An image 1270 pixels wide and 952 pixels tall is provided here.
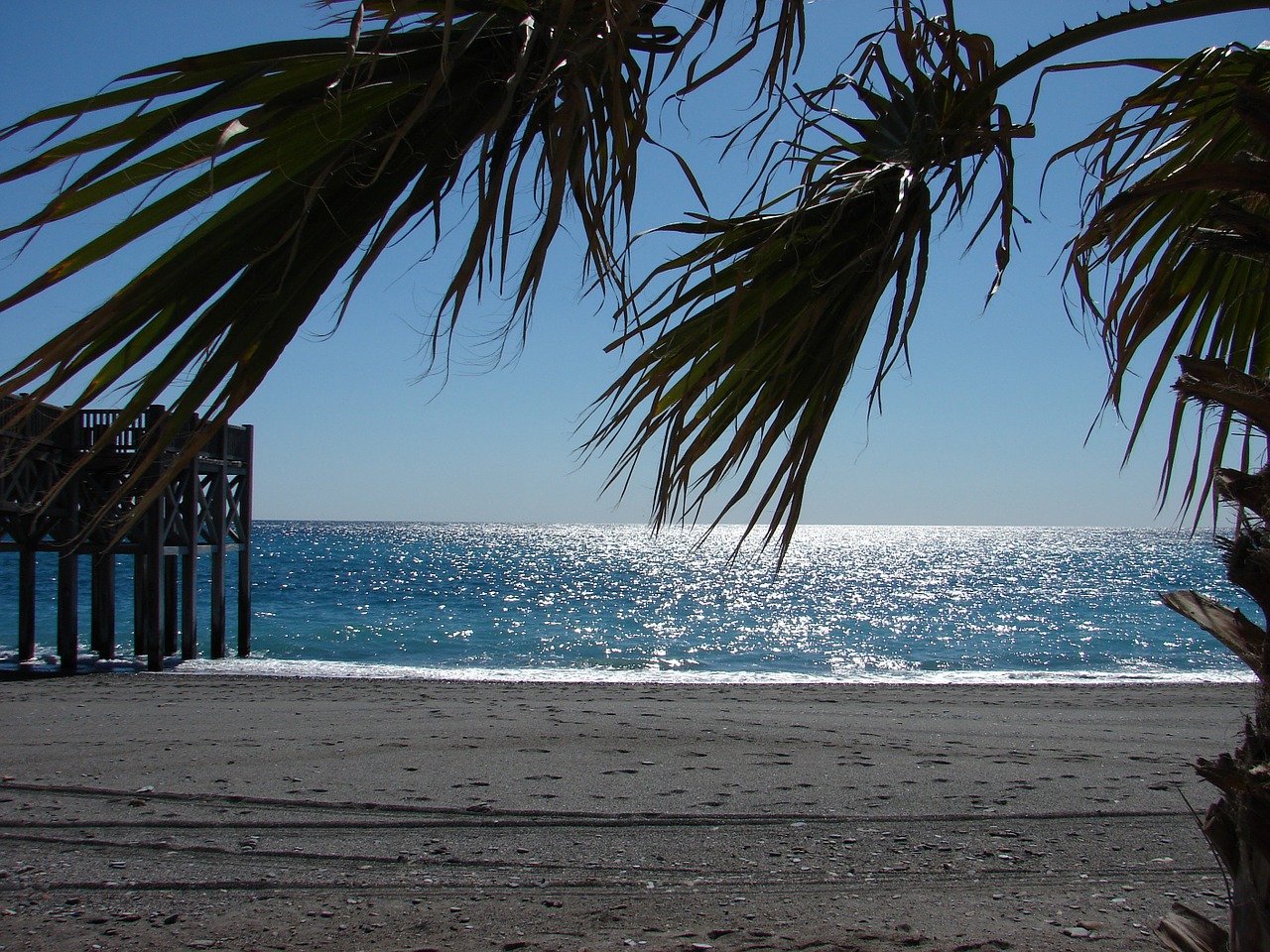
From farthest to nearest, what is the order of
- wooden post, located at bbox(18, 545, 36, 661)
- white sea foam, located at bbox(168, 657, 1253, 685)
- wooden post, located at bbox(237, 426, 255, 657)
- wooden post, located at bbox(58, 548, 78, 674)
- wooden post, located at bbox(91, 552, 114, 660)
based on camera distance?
wooden post, located at bbox(237, 426, 255, 657) → wooden post, located at bbox(91, 552, 114, 660) → white sea foam, located at bbox(168, 657, 1253, 685) → wooden post, located at bbox(18, 545, 36, 661) → wooden post, located at bbox(58, 548, 78, 674)

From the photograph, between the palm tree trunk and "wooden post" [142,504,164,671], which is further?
"wooden post" [142,504,164,671]

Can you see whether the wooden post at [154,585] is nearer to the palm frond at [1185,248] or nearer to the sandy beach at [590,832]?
the sandy beach at [590,832]

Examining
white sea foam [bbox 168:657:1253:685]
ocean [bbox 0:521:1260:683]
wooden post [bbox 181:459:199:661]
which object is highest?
wooden post [bbox 181:459:199:661]

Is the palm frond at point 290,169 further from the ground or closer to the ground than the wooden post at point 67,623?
further from the ground

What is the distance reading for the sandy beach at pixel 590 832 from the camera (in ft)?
14.0

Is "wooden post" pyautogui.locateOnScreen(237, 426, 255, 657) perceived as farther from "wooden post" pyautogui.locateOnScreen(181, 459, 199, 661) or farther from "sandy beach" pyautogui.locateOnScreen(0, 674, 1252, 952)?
"sandy beach" pyautogui.locateOnScreen(0, 674, 1252, 952)

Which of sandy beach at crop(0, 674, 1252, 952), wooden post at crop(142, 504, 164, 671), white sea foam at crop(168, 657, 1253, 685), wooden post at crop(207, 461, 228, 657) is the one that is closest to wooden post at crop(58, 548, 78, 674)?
wooden post at crop(142, 504, 164, 671)

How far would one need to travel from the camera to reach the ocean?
21.0 metres

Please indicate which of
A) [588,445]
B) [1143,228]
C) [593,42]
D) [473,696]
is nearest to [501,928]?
[588,445]

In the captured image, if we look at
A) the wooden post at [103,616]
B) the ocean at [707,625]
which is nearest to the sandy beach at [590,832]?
the ocean at [707,625]

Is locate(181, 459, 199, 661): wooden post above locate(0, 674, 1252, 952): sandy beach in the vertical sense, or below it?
above

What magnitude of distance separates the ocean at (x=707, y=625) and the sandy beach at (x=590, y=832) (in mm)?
2006

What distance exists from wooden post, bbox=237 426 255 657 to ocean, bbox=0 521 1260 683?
1403 mm

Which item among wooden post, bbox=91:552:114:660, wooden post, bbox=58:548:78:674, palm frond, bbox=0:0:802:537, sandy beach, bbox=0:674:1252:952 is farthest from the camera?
wooden post, bbox=91:552:114:660
